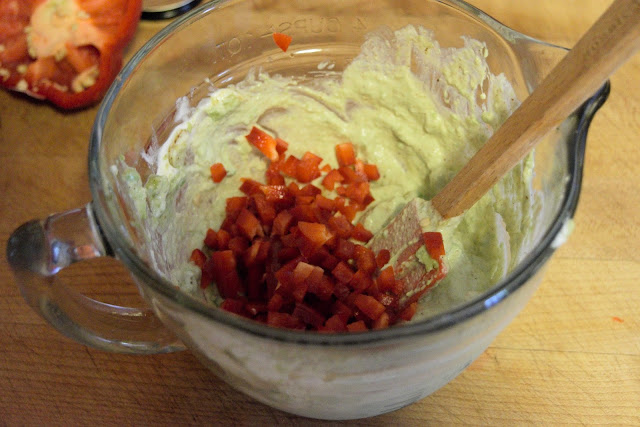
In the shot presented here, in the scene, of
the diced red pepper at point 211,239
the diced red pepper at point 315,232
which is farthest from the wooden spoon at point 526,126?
the diced red pepper at point 211,239

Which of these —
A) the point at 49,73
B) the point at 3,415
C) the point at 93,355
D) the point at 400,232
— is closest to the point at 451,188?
the point at 400,232

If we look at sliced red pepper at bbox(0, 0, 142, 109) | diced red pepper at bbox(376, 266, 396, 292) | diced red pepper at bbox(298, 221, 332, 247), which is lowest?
sliced red pepper at bbox(0, 0, 142, 109)

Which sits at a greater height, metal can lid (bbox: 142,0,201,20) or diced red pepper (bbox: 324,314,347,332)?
diced red pepper (bbox: 324,314,347,332)

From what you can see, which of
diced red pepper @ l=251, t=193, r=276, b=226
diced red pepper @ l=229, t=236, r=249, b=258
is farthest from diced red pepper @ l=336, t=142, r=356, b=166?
diced red pepper @ l=229, t=236, r=249, b=258

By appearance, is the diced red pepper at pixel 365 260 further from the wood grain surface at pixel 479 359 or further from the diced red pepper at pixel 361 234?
the wood grain surface at pixel 479 359

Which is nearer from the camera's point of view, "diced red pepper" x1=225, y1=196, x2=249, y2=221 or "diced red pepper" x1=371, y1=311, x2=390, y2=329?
"diced red pepper" x1=371, y1=311, x2=390, y2=329

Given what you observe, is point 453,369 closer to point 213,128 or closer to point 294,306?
point 294,306

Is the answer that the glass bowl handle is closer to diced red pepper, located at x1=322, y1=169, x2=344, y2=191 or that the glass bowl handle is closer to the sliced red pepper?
diced red pepper, located at x1=322, y1=169, x2=344, y2=191

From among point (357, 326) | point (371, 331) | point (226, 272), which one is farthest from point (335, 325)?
point (371, 331)
